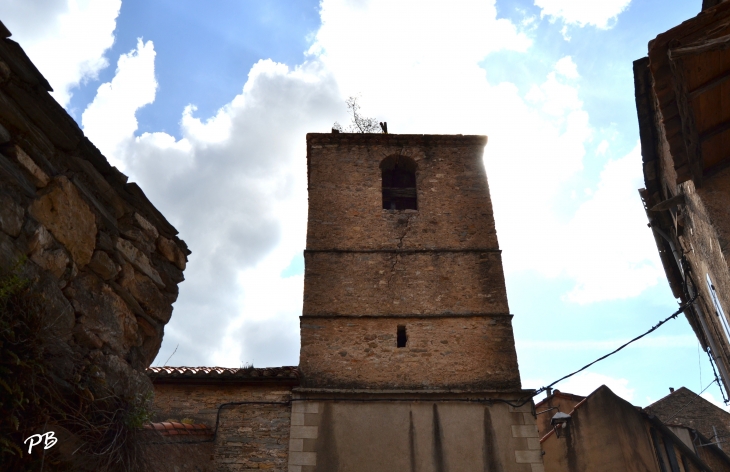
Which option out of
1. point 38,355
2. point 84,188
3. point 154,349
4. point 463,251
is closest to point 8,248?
point 38,355

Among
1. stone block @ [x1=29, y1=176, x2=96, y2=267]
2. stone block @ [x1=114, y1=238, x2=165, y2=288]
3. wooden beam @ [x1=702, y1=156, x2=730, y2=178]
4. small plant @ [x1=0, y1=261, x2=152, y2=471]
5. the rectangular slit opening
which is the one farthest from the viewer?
the rectangular slit opening

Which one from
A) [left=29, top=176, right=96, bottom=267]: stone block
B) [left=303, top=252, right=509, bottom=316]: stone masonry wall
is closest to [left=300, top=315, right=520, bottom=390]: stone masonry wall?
[left=303, top=252, right=509, bottom=316]: stone masonry wall

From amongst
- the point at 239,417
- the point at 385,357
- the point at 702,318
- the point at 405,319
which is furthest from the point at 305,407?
the point at 702,318

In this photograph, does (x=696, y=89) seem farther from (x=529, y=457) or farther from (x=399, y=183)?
(x=399, y=183)

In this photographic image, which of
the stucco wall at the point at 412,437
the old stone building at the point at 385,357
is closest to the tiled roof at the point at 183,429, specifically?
the old stone building at the point at 385,357

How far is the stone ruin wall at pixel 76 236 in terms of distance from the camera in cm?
284

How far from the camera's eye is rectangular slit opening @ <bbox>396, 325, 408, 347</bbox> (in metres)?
10.6

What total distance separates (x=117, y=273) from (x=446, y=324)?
7.92m

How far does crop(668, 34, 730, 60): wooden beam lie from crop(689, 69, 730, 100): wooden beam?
1.15 ft

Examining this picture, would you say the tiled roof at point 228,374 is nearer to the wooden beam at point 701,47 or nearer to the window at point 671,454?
the wooden beam at point 701,47

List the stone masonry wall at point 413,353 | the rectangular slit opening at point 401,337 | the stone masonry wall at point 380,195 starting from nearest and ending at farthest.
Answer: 1. the stone masonry wall at point 413,353
2. the rectangular slit opening at point 401,337
3. the stone masonry wall at point 380,195

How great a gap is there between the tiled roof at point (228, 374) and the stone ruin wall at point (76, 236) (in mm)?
5848

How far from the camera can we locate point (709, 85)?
5.39m

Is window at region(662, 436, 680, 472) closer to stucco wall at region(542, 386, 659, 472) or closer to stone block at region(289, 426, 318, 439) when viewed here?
stucco wall at region(542, 386, 659, 472)
